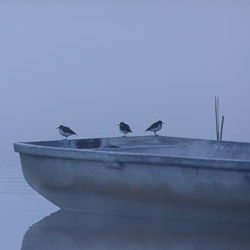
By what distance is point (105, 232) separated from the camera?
30.5 feet

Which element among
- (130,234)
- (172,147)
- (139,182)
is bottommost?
(130,234)

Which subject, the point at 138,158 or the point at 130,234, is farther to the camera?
the point at 138,158

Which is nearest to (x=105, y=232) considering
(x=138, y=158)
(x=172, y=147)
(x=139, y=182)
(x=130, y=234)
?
(x=130, y=234)

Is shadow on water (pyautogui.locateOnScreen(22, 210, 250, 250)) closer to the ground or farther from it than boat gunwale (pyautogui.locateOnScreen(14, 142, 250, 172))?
closer to the ground

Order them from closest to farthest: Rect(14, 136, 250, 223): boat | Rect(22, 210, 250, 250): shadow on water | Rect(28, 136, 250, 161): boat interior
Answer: Rect(22, 210, 250, 250): shadow on water → Rect(14, 136, 250, 223): boat → Rect(28, 136, 250, 161): boat interior

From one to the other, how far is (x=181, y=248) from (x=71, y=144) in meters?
3.49

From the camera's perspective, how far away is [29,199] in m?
11.5

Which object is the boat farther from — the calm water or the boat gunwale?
the calm water

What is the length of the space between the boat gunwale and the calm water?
2.33 feet

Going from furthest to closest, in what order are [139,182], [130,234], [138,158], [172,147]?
[172,147]
[139,182]
[138,158]
[130,234]

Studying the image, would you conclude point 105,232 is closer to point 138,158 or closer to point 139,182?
point 139,182

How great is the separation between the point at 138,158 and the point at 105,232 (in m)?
0.90

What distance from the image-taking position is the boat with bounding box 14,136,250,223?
363 inches

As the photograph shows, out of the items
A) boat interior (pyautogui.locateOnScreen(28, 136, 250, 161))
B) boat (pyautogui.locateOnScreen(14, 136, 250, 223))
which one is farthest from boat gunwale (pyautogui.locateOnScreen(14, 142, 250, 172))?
boat interior (pyautogui.locateOnScreen(28, 136, 250, 161))
